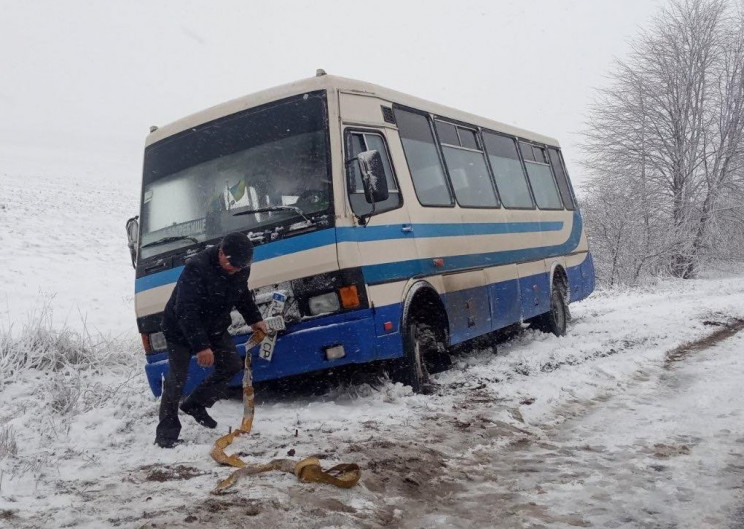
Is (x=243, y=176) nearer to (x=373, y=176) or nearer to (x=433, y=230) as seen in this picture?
(x=373, y=176)

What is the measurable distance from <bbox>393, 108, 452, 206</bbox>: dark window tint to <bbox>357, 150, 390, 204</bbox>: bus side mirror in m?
1.21

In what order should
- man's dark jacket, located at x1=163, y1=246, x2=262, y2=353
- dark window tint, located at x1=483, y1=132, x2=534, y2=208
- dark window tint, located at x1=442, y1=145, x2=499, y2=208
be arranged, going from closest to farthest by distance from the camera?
1. man's dark jacket, located at x1=163, y1=246, x2=262, y2=353
2. dark window tint, located at x1=442, y1=145, x2=499, y2=208
3. dark window tint, located at x1=483, y1=132, x2=534, y2=208

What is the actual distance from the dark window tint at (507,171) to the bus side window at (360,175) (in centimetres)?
294

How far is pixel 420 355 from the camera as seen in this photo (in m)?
6.78

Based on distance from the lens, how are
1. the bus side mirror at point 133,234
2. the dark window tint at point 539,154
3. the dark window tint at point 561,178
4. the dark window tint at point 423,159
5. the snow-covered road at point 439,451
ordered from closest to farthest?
the snow-covered road at point 439,451 → the bus side mirror at point 133,234 → the dark window tint at point 423,159 → the dark window tint at point 539,154 → the dark window tint at point 561,178

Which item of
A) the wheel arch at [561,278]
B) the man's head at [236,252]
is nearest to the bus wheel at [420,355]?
the man's head at [236,252]

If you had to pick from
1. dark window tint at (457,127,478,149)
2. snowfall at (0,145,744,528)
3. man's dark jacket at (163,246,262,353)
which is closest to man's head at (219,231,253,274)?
man's dark jacket at (163,246,262,353)

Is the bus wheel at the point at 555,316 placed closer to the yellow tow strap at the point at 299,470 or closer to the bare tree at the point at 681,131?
the yellow tow strap at the point at 299,470

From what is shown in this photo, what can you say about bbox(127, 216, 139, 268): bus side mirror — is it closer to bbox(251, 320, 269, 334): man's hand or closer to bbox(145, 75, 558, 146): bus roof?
bbox(145, 75, 558, 146): bus roof

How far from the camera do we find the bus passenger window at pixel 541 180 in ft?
35.3

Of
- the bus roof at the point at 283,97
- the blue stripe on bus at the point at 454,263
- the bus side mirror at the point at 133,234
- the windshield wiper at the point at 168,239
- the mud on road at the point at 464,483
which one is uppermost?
the bus roof at the point at 283,97

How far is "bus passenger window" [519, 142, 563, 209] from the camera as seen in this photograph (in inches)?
424

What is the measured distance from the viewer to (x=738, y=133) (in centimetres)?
2612

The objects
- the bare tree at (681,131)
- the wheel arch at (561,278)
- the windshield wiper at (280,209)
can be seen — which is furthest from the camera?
the bare tree at (681,131)
